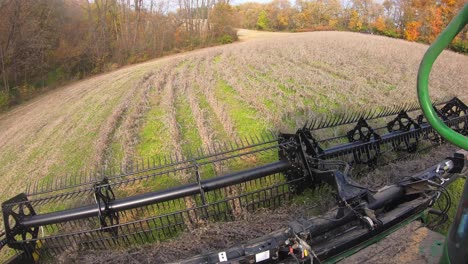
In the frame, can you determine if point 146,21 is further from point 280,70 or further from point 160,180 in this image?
point 160,180

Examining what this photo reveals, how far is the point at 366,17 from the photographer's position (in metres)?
47.3

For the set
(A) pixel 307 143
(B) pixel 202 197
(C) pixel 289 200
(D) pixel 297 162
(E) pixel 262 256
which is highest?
(A) pixel 307 143

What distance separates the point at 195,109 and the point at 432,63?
295 inches

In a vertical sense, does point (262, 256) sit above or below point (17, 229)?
above

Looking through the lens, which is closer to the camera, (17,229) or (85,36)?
(17,229)

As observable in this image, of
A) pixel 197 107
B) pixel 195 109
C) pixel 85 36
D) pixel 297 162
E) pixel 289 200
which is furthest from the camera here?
pixel 85 36

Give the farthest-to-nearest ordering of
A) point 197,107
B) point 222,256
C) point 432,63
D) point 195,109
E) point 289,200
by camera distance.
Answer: point 197,107 → point 195,109 → point 289,200 → point 222,256 → point 432,63

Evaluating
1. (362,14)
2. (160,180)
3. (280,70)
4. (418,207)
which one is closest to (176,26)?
(280,70)

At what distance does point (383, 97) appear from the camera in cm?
830

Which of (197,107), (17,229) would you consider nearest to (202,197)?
(17,229)

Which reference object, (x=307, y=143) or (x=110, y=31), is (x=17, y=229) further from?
(x=110, y=31)

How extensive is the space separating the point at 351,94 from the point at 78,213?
24.5 ft

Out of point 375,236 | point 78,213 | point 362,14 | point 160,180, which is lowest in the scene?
point 160,180

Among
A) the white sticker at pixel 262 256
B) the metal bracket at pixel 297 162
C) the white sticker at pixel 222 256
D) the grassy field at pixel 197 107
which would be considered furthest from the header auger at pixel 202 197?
the grassy field at pixel 197 107
